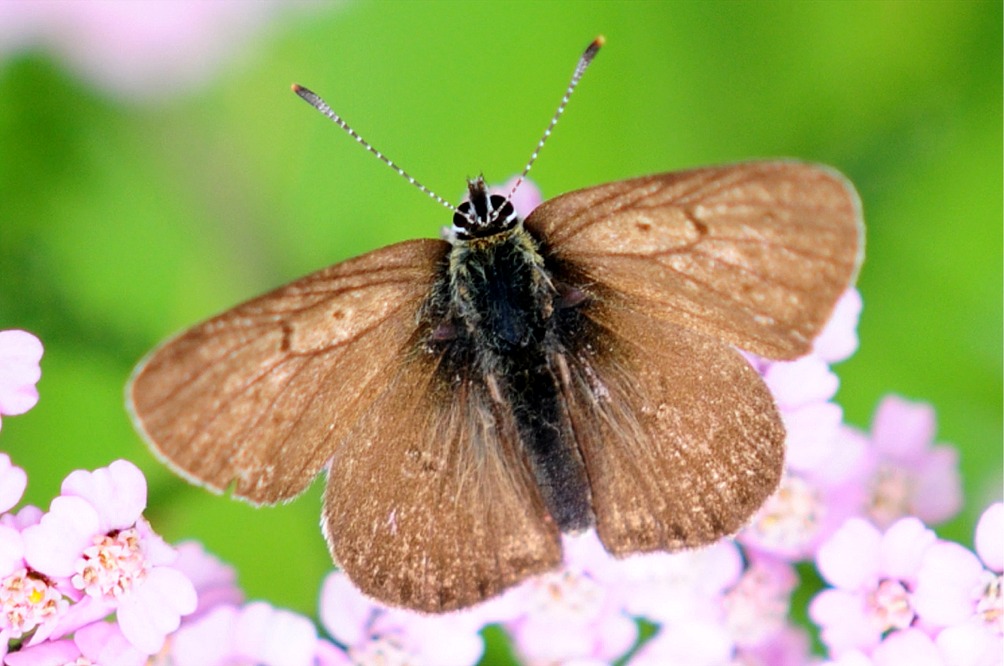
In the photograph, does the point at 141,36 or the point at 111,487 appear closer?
the point at 111,487

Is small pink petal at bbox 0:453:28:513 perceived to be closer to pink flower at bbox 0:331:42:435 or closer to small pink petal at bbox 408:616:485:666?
pink flower at bbox 0:331:42:435

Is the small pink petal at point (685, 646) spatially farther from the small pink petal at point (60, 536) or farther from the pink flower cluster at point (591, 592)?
the small pink petal at point (60, 536)

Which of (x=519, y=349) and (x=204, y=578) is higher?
(x=519, y=349)

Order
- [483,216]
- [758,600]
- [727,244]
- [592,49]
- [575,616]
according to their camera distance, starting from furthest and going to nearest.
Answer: [758,600] → [575,616] → [592,49] → [483,216] → [727,244]

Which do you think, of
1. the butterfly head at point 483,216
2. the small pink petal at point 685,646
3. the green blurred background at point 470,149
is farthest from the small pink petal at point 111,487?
the small pink petal at point 685,646

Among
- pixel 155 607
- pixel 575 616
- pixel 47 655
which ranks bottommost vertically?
pixel 47 655

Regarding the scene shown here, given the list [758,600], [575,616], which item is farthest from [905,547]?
[575,616]

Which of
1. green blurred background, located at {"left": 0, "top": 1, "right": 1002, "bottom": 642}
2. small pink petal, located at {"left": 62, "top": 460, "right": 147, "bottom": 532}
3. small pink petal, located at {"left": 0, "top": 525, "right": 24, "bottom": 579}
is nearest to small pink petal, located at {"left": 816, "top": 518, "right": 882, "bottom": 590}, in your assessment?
green blurred background, located at {"left": 0, "top": 1, "right": 1002, "bottom": 642}

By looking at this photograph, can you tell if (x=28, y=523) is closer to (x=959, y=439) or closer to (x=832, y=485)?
(x=832, y=485)

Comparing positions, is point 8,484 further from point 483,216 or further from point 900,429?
point 900,429
